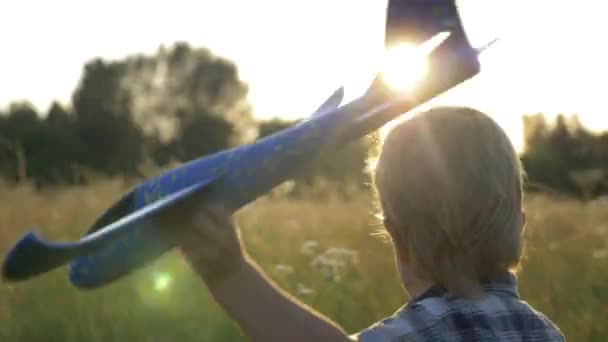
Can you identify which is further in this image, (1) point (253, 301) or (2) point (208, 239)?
(1) point (253, 301)

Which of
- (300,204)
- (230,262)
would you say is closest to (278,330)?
(230,262)

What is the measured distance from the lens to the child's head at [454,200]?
174cm

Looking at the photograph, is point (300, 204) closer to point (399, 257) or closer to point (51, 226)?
point (51, 226)

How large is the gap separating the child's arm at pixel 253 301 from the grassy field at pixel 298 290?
161 centimetres

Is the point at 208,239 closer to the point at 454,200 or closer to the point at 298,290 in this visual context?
the point at 454,200

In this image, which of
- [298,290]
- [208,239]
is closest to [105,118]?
[298,290]

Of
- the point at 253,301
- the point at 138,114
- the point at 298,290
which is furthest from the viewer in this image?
the point at 138,114

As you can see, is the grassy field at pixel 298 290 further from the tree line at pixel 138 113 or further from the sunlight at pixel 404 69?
the tree line at pixel 138 113

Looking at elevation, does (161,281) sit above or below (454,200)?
below

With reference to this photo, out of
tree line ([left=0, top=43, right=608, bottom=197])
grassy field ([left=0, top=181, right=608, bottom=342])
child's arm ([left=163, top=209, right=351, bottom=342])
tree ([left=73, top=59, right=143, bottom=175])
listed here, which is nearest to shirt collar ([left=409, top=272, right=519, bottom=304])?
child's arm ([left=163, top=209, right=351, bottom=342])

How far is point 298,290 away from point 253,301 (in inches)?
76.1

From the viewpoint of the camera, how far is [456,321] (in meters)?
1.71

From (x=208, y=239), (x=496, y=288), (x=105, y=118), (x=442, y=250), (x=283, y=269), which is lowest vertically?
(x=105, y=118)

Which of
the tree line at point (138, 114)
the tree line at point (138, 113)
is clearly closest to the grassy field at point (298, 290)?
the tree line at point (138, 114)
